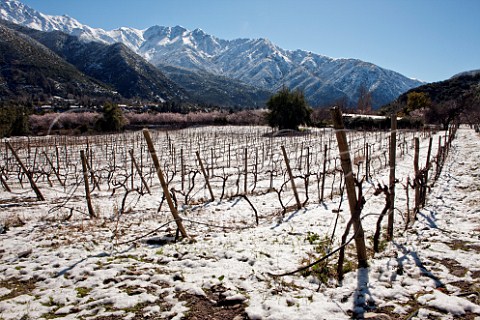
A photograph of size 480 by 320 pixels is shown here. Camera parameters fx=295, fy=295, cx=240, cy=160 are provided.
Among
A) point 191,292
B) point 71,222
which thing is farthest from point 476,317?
point 71,222

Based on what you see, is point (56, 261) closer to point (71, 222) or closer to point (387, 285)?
point (71, 222)

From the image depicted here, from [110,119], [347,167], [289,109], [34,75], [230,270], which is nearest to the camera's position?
[347,167]

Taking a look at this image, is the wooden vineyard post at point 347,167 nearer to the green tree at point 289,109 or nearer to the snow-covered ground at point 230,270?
the snow-covered ground at point 230,270

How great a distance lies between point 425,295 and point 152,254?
12.7ft

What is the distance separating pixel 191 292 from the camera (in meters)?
3.60

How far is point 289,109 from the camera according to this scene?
141ft

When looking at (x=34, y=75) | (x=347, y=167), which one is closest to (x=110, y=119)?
(x=347, y=167)

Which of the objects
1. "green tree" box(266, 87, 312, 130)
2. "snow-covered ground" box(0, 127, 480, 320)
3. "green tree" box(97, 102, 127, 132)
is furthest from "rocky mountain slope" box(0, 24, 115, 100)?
"snow-covered ground" box(0, 127, 480, 320)

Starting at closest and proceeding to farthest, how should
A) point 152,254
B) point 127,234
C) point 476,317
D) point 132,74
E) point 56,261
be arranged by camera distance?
point 476,317 < point 56,261 < point 152,254 < point 127,234 < point 132,74

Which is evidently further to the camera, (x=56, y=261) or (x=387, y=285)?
(x=56, y=261)

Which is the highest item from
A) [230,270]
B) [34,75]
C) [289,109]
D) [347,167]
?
[34,75]

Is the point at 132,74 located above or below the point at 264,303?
above

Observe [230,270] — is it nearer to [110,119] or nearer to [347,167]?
[347,167]

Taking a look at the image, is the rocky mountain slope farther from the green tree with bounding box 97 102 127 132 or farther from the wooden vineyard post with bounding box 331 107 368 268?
the wooden vineyard post with bounding box 331 107 368 268
